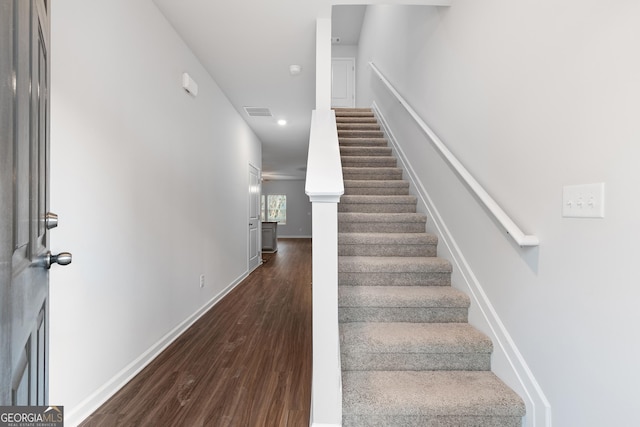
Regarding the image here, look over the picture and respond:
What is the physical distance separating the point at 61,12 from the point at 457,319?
2.68 metres

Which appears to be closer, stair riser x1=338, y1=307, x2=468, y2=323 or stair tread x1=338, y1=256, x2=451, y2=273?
stair riser x1=338, y1=307, x2=468, y2=323

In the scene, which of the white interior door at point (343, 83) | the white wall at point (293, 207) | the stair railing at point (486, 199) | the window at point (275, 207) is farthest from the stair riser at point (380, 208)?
the window at point (275, 207)

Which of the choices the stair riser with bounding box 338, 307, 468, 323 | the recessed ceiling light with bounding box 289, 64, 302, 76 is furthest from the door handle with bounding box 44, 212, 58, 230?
the recessed ceiling light with bounding box 289, 64, 302, 76

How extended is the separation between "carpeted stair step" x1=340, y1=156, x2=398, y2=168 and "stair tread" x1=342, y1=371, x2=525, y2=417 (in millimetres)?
2370

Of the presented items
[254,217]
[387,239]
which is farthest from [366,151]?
[254,217]

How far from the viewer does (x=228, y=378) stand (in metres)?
1.86

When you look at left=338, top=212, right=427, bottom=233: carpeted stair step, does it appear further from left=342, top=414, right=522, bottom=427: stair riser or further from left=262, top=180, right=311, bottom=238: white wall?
left=262, top=180, right=311, bottom=238: white wall

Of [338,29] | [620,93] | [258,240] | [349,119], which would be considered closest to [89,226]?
[620,93]

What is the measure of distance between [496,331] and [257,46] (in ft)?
9.71

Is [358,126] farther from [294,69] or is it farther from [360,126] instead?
[294,69]

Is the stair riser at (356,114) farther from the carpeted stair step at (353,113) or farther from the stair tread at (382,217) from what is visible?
the stair tread at (382,217)

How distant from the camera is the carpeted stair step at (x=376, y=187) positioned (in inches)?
118

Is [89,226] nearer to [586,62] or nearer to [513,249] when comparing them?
[513,249]

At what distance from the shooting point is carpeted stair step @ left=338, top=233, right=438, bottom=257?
2.32 meters
